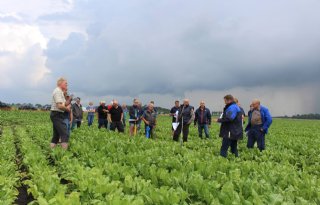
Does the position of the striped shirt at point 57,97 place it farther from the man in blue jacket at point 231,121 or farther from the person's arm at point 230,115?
the person's arm at point 230,115

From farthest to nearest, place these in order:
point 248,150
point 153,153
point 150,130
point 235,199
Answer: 1. point 150,130
2. point 248,150
3. point 153,153
4. point 235,199

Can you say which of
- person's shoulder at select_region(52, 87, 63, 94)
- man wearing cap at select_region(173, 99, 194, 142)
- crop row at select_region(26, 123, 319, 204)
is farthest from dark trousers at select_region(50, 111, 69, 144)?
man wearing cap at select_region(173, 99, 194, 142)

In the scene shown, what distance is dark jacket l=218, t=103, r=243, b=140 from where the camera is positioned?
975 cm

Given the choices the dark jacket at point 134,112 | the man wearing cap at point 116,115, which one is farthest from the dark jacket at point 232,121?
the dark jacket at point 134,112

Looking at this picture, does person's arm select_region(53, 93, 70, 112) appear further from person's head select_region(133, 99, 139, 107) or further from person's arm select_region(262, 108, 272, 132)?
person's head select_region(133, 99, 139, 107)

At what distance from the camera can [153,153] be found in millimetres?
9031

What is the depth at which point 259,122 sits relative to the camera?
11148mm

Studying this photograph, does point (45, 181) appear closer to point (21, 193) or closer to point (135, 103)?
point (21, 193)

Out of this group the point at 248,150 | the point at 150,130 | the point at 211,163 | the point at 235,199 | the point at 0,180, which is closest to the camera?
the point at 235,199

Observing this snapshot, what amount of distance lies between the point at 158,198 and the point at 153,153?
4.43 metres

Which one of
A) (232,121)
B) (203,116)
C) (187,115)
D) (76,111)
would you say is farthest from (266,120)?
(76,111)

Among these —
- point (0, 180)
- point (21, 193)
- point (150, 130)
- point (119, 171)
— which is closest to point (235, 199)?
point (119, 171)

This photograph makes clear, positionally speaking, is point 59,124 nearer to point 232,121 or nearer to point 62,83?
point 62,83

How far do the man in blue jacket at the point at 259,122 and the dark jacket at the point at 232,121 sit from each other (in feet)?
4.36
